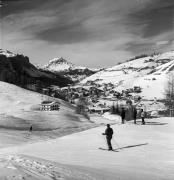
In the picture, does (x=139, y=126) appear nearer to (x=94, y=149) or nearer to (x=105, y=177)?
(x=94, y=149)

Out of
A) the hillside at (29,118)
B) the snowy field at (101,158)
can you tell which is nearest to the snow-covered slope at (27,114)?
the hillside at (29,118)

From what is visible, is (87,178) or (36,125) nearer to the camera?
(87,178)

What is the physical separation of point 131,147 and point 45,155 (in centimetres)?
788

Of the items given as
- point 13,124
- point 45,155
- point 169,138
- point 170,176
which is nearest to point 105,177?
point 170,176

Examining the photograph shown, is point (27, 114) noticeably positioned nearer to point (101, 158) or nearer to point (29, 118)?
point (29, 118)

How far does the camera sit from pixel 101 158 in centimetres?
2162

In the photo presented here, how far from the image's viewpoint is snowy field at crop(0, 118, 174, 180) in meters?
13.3

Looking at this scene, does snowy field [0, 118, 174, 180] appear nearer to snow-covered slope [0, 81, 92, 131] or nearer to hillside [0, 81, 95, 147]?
hillside [0, 81, 95, 147]

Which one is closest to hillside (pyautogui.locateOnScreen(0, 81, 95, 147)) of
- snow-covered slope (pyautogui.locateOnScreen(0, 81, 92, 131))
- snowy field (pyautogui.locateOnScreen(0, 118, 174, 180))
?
snow-covered slope (pyautogui.locateOnScreen(0, 81, 92, 131))

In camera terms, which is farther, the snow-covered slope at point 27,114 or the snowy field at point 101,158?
the snow-covered slope at point 27,114

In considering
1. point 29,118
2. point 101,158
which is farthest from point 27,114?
point 101,158

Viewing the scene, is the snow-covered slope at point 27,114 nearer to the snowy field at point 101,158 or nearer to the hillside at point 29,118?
the hillside at point 29,118

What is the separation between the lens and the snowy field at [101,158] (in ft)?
43.7

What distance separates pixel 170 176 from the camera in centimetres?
1711
